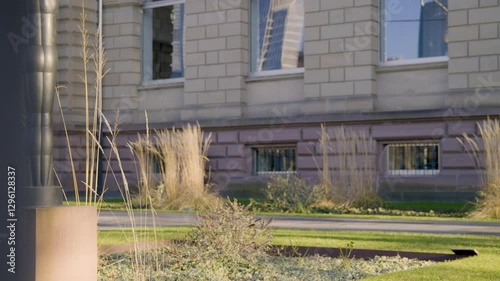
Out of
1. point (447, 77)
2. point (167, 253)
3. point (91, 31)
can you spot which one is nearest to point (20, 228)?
point (167, 253)

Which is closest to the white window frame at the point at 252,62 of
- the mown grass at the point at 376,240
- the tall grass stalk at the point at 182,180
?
the tall grass stalk at the point at 182,180

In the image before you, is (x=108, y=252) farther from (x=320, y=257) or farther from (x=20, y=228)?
(x=20, y=228)

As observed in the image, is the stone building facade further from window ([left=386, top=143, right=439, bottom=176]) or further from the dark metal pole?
the dark metal pole

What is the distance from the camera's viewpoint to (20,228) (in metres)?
4.54

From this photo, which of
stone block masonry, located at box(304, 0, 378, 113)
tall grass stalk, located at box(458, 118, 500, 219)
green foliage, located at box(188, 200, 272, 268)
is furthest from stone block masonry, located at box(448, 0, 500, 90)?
green foliage, located at box(188, 200, 272, 268)

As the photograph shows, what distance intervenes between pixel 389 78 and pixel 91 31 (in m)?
9.50

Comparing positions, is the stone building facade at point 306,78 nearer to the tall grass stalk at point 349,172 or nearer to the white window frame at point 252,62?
the white window frame at point 252,62

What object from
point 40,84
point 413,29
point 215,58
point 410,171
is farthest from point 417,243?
point 215,58

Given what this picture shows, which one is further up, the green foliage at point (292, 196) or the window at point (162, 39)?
the window at point (162, 39)

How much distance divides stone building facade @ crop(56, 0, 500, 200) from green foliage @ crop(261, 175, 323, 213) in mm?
2783

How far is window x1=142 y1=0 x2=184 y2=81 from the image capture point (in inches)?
1062

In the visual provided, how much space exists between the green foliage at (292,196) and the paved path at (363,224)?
2.42 meters

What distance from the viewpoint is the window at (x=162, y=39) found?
2698 cm

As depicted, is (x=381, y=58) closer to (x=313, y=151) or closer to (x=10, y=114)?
(x=313, y=151)
